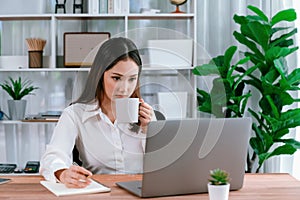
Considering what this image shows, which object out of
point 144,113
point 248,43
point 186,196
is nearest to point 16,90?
point 248,43

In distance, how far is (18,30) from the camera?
3.86 m

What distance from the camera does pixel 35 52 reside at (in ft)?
11.9

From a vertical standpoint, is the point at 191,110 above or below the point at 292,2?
below

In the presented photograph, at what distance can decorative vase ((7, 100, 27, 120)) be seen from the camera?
3.66m

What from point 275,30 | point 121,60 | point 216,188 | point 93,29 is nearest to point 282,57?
point 275,30

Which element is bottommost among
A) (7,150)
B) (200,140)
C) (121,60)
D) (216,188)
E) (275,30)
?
(7,150)

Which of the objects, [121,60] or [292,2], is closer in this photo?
[121,60]

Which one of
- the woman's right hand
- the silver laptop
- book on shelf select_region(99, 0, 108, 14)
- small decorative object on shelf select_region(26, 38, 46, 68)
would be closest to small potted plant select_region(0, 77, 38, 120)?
small decorative object on shelf select_region(26, 38, 46, 68)

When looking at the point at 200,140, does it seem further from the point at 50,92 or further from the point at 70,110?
the point at 50,92

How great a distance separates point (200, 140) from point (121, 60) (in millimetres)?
614

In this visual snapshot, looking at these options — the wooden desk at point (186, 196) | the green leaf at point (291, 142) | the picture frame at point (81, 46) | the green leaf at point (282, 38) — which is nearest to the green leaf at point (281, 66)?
the green leaf at point (282, 38)

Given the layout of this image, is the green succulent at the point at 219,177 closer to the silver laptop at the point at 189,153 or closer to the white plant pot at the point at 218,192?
the white plant pot at the point at 218,192

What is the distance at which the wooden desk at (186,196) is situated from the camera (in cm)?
180

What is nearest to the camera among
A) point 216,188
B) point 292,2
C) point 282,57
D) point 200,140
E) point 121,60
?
point 216,188
